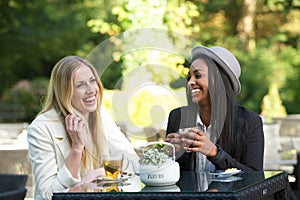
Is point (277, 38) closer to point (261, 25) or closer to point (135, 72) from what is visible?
point (261, 25)

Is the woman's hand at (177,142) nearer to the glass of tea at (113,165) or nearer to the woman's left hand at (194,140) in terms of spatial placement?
the woman's left hand at (194,140)

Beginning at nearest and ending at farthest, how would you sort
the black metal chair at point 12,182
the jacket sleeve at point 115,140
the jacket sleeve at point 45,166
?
the jacket sleeve at point 45,166, the jacket sleeve at point 115,140, the black metal chair at point 12,182

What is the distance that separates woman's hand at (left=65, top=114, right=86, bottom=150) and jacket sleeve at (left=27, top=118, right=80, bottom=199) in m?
0.09

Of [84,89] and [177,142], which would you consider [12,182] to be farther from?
[177,142]

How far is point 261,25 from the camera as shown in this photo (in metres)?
18.6

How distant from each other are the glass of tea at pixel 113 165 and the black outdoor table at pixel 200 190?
7 cm

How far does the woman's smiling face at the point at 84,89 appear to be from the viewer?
307cm

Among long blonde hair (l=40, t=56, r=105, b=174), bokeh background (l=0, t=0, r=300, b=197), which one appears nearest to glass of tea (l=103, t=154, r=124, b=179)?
long blonde hair (l=40, t=56, r=105, b=174)

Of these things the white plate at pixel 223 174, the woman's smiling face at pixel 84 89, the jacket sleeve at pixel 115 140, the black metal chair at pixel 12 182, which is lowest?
the black metal chair at pixel 12 182

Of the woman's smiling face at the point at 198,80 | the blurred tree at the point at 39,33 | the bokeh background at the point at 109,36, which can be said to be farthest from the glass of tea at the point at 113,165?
the blurred tree at the point at 39,33

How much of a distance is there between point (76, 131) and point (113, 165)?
0.68 ft

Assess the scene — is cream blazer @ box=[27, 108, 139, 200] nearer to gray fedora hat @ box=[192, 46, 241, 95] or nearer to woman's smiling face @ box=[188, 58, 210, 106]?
woman's smiling face @ box=[188, 58, 210, 106]

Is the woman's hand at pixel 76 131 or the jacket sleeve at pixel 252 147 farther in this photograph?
the jacket sleeve at pixel 252 147

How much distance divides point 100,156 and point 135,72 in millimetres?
376
